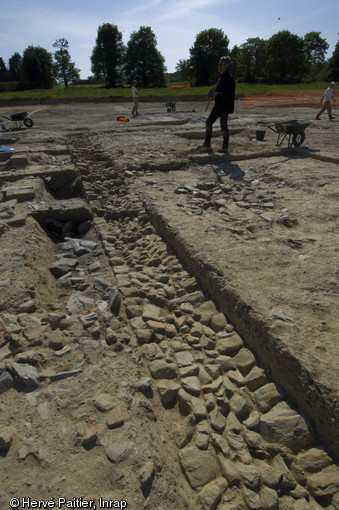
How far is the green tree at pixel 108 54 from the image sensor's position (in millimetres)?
44219

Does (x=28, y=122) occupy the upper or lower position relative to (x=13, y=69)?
lower

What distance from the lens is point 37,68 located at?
42812mm

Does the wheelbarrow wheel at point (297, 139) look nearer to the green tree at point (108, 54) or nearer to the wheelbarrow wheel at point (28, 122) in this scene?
the wheelbarrow wheel at point (28, 122)

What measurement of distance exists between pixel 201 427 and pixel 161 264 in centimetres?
193

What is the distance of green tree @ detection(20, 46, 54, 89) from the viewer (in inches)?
1667

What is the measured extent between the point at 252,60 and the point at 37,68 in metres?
32.7

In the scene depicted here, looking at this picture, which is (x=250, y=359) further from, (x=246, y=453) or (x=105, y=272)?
(x=105, y=272)

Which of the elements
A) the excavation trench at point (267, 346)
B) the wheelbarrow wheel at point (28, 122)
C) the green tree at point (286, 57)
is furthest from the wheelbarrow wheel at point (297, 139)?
the green tree at point (286, 57)

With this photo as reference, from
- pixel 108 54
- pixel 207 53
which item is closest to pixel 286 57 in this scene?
pixel 207 53

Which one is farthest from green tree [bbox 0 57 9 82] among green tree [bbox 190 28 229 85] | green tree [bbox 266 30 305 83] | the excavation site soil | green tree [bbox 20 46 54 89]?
the excavation site soil

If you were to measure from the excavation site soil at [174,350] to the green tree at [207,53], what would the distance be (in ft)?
156

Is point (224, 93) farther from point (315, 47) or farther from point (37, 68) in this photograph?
point (315, 47)

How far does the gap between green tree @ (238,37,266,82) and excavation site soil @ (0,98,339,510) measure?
52.6 meters

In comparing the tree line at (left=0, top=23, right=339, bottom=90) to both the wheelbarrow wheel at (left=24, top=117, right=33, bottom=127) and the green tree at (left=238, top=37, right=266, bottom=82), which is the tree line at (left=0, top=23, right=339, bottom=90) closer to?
the green tree at (left=238, top=37, right=266, bottom=82)
